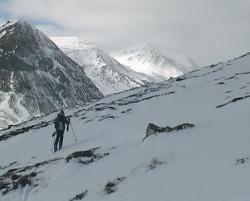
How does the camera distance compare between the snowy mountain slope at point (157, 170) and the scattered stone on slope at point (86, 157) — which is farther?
the scattered stone on slope at point (86, 157)

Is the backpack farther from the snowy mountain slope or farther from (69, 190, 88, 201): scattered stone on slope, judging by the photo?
(69, 190, 88, 201): scattered stone on slope

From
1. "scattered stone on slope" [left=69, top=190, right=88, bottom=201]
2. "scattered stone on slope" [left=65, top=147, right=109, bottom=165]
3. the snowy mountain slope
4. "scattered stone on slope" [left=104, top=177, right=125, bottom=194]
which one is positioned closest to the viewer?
the snowy mountain slope

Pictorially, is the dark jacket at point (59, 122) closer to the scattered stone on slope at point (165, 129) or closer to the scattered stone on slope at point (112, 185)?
the scattered stone on slope at point (165, 129)

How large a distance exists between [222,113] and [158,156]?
7307 millimetres

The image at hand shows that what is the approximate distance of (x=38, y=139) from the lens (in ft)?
164

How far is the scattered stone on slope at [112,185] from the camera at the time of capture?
68.6 feet

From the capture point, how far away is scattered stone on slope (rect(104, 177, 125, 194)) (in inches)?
824

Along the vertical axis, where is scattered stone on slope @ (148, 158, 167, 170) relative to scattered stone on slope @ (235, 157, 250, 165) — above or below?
below

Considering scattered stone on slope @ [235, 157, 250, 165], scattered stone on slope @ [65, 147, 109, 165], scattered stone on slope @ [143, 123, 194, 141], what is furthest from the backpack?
scattered stone on slope @ [235, 157, 250, 165]

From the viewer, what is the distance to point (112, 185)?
70.6 ft

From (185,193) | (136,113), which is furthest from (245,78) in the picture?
(185,193)

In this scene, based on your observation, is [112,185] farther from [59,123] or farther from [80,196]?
[59,123]

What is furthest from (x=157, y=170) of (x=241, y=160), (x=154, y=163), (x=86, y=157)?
(x=86, y=157)

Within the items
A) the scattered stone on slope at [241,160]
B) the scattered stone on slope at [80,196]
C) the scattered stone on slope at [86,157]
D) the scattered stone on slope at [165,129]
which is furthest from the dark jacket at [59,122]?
the scattered stone on slope at [241,160]
